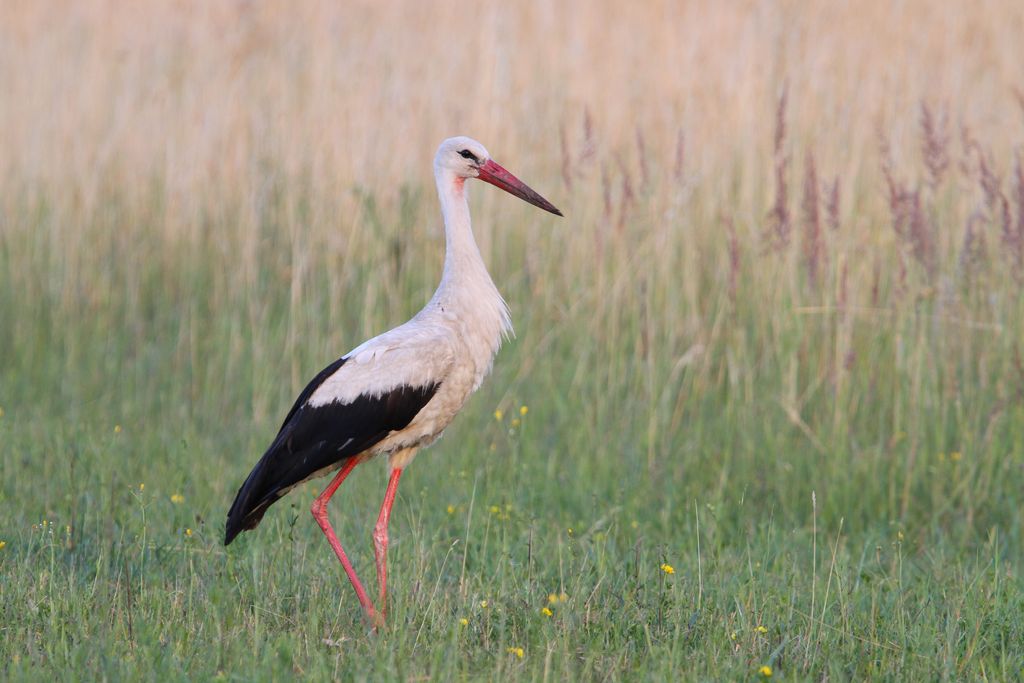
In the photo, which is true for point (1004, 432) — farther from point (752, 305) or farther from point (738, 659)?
point (738, 659)

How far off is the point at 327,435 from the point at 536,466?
5.57ft

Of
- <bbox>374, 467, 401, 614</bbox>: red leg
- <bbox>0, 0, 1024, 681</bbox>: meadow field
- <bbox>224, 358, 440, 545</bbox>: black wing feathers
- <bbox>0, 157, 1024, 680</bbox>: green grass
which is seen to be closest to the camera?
<bbox>0, 157, 1024, 680</bbox>: green grass

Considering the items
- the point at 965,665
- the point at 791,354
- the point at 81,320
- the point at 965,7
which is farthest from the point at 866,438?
the point at 81,320

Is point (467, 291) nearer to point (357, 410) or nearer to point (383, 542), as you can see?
point (357, 410)

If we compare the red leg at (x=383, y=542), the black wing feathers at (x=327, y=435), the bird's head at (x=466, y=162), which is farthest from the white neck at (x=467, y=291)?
the red leg at (x=383, y=542)

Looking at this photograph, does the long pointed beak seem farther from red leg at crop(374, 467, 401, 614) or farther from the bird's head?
red leg at crop(374, 467, 401, 614)

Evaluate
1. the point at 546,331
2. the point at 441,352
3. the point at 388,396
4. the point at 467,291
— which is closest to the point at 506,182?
the point at 467,291

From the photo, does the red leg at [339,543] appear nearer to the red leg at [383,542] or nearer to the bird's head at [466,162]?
the red leg at [383,542]

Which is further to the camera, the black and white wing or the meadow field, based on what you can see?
the black and white wing

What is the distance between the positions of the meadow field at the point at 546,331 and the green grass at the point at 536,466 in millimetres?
25

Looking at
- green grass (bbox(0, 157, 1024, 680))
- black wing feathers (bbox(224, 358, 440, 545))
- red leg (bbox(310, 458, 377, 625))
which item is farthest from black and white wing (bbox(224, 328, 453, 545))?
green grass (bbox(0, 157, 1024, 680))

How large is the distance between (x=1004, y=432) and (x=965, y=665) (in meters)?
2.42

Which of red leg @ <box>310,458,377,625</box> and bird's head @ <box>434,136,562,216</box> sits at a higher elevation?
bird's head @ <box>434,136,562,216</box>

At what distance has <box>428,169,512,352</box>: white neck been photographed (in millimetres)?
4762
